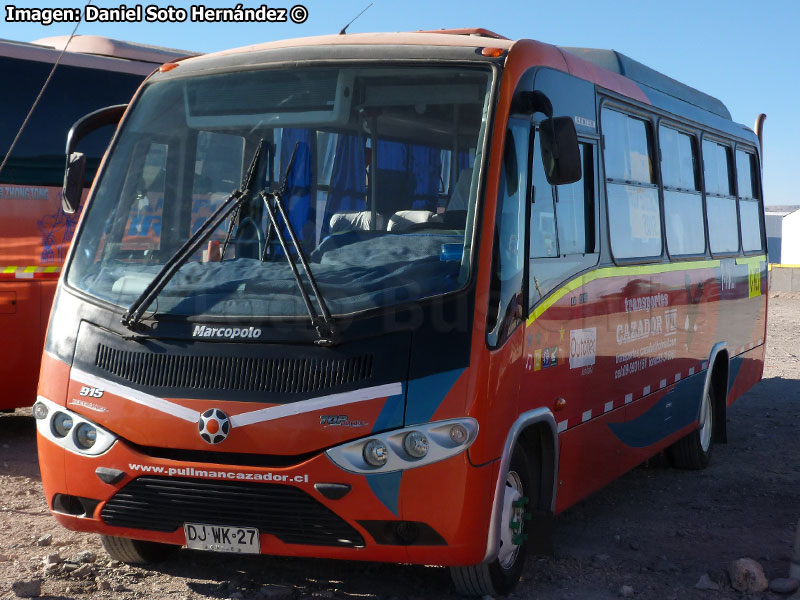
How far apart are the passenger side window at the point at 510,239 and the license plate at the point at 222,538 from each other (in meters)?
1.42

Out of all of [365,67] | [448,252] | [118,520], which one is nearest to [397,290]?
[448,252]

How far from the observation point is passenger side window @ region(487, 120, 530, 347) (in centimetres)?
549

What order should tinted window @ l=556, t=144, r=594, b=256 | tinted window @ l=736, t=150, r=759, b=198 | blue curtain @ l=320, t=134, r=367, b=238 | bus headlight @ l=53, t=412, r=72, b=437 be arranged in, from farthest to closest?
tinted window @ l=736, t=150, r=759, b=198 < tinted window @ l=556, t=144, r=594, b=256 < blue curtain @ l=320, t=134, r=367, b=238 < bus headlight @ l=53, t=412, r=72, b=437

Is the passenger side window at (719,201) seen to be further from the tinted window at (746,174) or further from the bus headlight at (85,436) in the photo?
the bus headlight at (85,436)

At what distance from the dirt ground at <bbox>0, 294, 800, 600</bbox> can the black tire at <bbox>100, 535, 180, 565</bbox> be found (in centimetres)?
6

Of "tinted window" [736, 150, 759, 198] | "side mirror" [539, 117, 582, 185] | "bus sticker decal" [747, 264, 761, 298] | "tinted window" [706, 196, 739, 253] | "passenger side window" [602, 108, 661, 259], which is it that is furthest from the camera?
"bus sticker decal" [747, 264, 761, 298]

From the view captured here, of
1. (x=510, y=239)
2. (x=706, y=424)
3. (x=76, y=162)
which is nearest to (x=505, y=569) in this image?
(x=510, y=239)

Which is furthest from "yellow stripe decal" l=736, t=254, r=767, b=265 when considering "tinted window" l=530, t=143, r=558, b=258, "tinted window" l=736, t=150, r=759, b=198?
"tinted window" l=530, t=143, r=558, b=258

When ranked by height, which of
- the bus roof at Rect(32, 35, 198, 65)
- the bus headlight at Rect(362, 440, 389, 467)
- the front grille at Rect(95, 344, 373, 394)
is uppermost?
the bus roof at Rect(32, 35, 198, 65)

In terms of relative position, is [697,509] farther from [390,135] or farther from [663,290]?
[390,135]

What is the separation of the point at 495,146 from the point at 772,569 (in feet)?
9.75

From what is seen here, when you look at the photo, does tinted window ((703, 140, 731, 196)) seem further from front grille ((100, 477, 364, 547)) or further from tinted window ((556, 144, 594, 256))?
front grille ((100, 477, 364, 547))

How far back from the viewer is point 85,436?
5609 millimetres

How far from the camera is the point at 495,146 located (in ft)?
18.6
